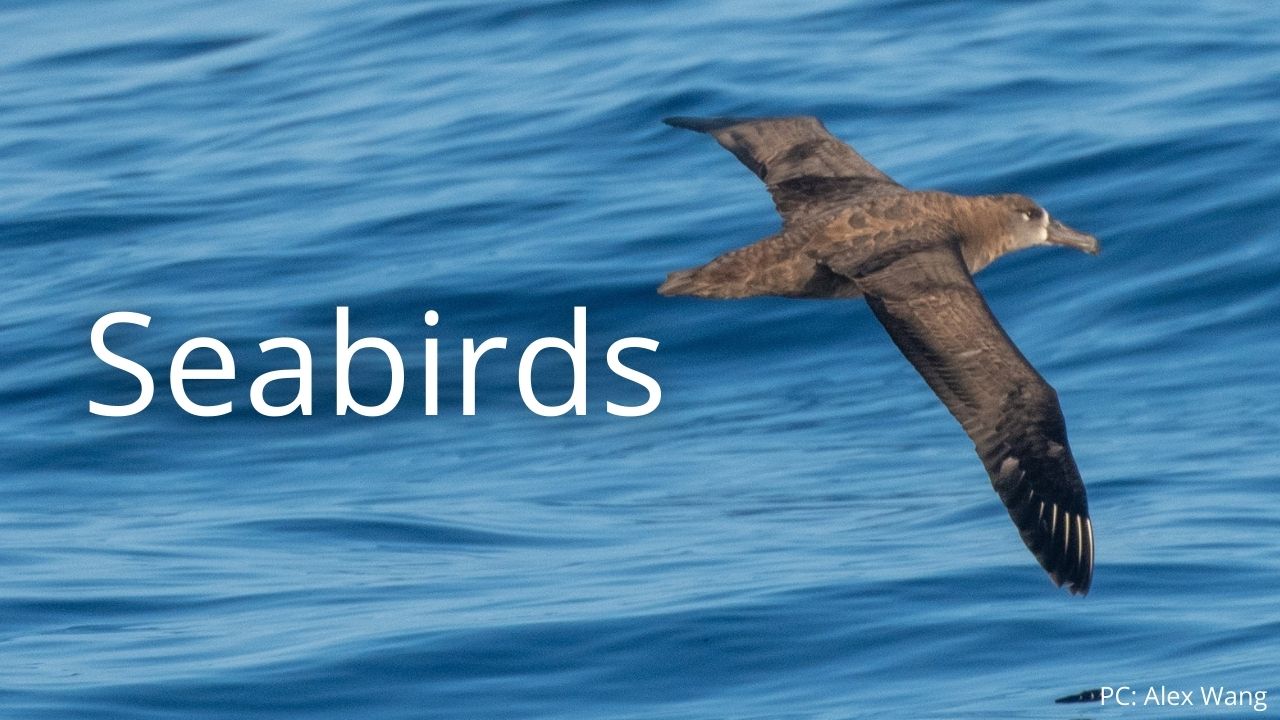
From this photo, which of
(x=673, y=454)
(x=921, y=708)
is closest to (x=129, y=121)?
(x=673, y=454)

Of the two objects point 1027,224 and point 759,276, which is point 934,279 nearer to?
point 759,276

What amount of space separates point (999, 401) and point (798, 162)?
288 centimetres

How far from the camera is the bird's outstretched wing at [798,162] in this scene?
35.0 feet

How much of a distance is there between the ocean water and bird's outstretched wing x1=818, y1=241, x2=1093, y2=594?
2022 millimetres

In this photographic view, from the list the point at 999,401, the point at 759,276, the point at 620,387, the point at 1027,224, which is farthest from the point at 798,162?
the point at 620,387

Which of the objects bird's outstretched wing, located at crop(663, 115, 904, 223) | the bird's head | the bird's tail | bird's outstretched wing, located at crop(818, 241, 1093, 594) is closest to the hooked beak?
the bird's head

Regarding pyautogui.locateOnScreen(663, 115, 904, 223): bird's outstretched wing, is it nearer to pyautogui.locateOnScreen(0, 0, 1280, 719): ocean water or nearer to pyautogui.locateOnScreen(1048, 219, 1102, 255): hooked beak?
pyautogui.locateOnScreen(1048, 219, 1102, 255): hooked beak

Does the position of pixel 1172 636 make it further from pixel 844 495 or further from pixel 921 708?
pixel 844 495

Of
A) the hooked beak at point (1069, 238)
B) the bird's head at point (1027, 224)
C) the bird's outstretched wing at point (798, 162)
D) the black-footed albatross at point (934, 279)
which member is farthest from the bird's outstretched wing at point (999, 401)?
the hooked beak at point (1069, 238)

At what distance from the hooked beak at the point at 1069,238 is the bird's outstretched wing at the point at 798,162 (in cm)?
74

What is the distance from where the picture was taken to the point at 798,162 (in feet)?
37.1

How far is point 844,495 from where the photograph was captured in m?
13.8

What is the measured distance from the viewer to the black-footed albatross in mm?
8523

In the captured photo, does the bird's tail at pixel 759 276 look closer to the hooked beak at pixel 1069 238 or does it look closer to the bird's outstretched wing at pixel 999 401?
the bird's outstretched wing at pixel 999 401
